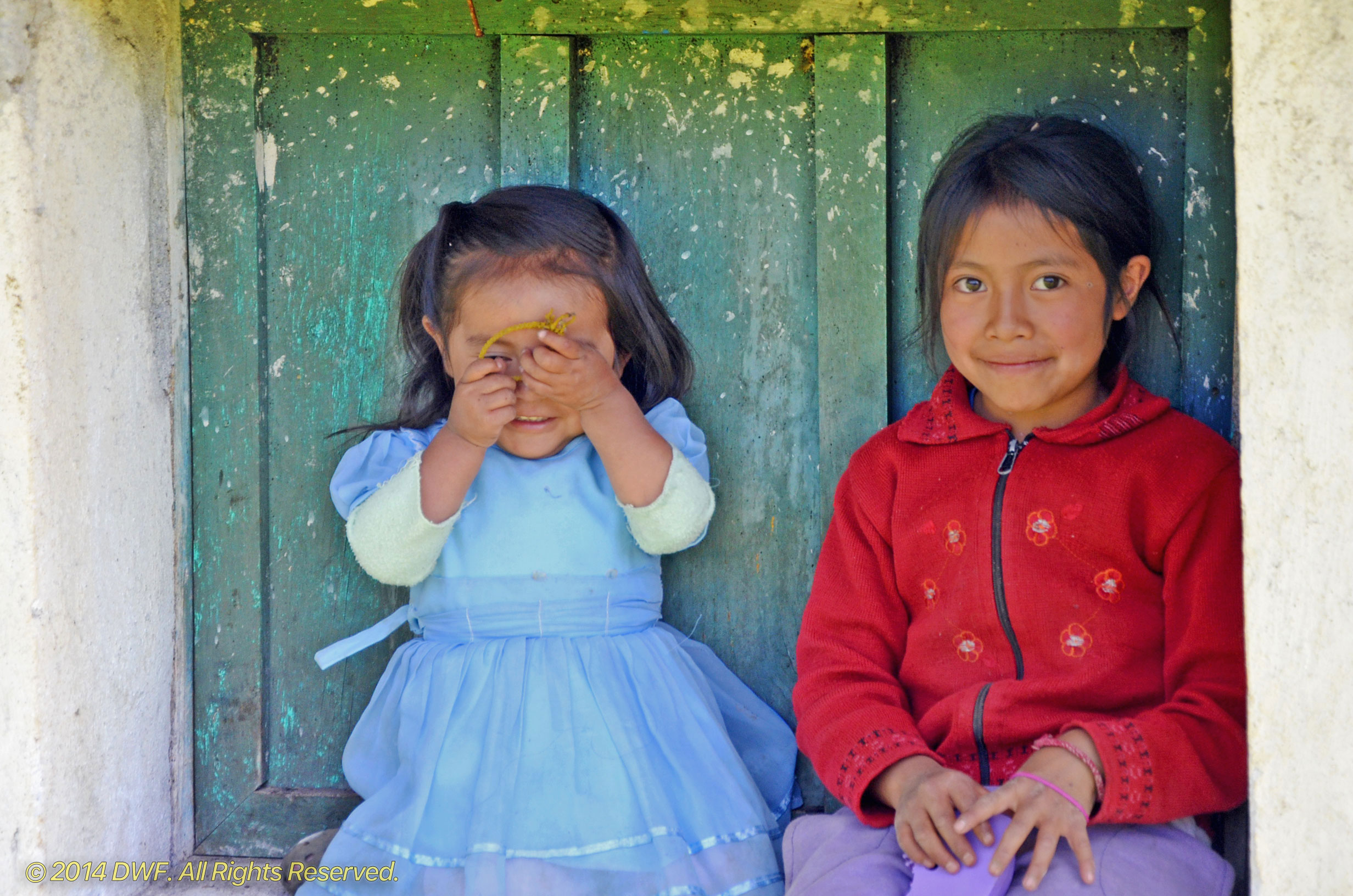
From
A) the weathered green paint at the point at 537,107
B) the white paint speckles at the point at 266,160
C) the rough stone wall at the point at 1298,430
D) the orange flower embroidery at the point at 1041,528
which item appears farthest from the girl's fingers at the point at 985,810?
the white paint speckles at the point at 266,160

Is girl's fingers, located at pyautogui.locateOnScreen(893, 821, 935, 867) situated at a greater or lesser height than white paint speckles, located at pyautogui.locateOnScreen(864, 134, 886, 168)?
lesser

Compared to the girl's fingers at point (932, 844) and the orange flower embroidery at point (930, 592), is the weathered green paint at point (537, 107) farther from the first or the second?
the girl's fingers at point (932, 844)

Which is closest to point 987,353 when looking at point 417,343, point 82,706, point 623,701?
point 623,701

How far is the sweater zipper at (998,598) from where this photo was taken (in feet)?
5.56

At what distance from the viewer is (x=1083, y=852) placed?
145 centimetres

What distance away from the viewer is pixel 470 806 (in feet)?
6.17

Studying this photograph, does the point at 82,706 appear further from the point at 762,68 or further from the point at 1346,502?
the point at 1346,502

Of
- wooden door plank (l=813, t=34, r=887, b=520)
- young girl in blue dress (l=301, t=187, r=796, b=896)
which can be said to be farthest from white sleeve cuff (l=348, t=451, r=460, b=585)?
wooden door plank (l=813, t=34, r=887, b=520)

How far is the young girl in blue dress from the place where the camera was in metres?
1.83

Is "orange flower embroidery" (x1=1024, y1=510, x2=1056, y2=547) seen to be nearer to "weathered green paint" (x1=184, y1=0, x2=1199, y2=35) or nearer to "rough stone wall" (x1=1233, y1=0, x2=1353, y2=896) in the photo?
"rough stone wall" (x1=1233, y1=0, x2=1353, y2=896)

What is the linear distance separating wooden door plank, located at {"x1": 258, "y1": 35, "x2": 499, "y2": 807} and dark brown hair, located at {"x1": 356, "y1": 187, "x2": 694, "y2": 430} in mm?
90

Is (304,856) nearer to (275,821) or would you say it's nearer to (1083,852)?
(275,821)

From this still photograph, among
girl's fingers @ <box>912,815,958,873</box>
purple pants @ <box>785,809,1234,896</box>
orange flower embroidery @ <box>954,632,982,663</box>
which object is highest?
orange flower embroidery @ <box>954,632,982,663</box>

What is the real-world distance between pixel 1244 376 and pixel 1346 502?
0.60 feet
